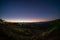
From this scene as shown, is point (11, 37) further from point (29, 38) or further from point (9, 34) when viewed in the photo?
point (29, 38)

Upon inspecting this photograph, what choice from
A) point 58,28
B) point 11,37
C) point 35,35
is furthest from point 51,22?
point 11,37

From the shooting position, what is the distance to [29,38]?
11.0ft

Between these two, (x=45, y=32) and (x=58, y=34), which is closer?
(x=58, y=34)

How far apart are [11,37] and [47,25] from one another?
4.04 ft

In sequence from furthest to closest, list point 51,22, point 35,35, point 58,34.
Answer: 1. point 51,22
2. point 35,35
3. point 58,34

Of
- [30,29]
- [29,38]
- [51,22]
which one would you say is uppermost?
[51,22]

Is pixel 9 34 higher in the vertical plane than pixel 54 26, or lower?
lower

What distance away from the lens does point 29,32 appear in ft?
11.4

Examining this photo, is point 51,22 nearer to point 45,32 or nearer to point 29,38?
point 45,32

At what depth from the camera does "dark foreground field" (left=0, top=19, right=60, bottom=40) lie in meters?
3.23

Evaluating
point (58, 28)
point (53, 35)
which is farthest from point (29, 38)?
point (58, 28)

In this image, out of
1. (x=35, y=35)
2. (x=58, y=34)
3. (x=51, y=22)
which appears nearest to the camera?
(x=58, y=34)

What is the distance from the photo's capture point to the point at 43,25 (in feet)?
11.5

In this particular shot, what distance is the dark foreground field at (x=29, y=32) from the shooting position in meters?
3.23
